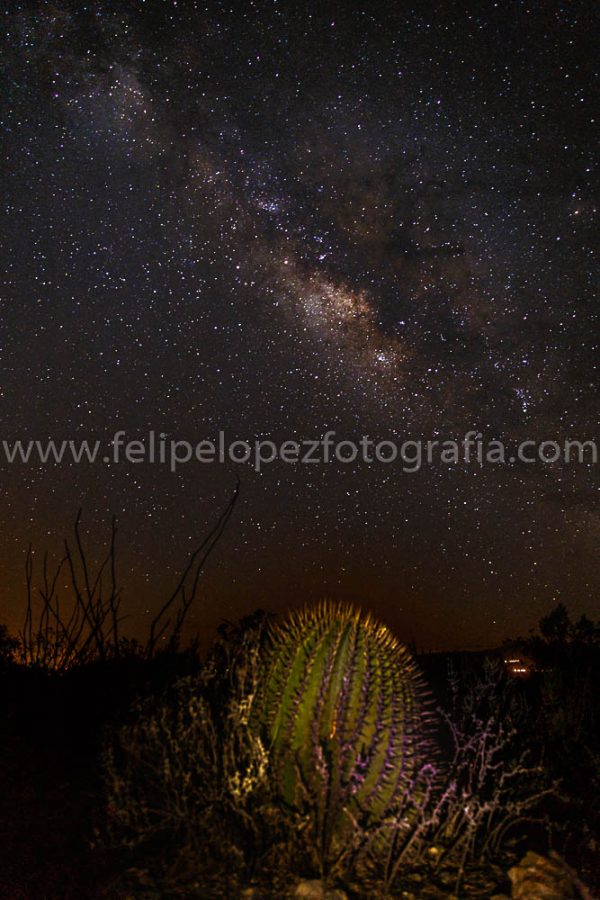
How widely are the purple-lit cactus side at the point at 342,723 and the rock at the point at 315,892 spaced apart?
316 millimetres

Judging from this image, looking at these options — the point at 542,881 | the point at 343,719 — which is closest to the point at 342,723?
the point at 343,719

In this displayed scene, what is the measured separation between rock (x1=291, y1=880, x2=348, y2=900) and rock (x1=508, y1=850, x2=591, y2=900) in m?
0.84

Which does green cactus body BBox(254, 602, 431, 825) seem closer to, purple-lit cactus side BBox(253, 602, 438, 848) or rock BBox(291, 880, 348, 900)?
purple-lit cactus side BBox(253, 602, 438, 848)

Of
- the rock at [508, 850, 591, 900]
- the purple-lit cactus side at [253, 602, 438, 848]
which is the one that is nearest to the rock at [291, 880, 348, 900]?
the purple-lit cactus side at [253, 602, 438, 848]

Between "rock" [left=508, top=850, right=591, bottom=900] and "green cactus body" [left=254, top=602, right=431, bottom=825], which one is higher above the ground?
"green cactus body" [left=254, top=602, right=431, bottom=825]

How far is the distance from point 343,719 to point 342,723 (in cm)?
2

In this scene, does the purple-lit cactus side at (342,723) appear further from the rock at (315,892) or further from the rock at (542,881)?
the rock at (542,881)

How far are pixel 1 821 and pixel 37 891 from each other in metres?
0.78

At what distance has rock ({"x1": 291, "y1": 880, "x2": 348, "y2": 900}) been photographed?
11.2 feet

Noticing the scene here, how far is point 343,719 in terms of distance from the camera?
4.01m

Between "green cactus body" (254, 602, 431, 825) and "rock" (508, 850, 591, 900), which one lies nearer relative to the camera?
"rock" (508, 850, 591, 900)

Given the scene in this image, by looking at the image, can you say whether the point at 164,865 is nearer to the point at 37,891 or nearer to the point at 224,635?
the point at 37,891

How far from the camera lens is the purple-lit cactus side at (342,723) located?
392 centimetres

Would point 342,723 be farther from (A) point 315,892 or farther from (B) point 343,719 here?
(A) point 315,892
